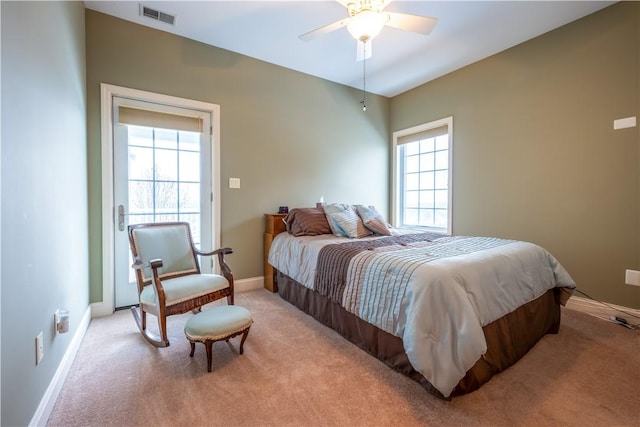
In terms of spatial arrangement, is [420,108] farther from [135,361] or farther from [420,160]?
[135,361]

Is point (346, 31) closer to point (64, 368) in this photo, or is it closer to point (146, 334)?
point (146, 334)

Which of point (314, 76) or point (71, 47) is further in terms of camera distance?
point (314, 76)

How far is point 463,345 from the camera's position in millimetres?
1360

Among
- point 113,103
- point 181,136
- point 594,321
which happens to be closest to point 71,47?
point 113,103

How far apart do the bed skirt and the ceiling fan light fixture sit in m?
2.07

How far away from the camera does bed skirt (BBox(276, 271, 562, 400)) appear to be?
1592mm

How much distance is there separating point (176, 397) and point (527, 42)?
4449mm

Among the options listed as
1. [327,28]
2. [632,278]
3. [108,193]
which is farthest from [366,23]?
[632,278]

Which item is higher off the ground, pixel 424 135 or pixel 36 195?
pixel 424 135

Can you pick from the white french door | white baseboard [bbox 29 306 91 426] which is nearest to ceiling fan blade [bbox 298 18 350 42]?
the white french door

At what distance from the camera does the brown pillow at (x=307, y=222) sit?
9.84ft

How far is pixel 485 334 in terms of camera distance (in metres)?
1.62

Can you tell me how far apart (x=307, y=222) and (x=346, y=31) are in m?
2.02

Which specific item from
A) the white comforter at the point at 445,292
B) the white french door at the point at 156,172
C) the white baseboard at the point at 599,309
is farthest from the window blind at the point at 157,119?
the white baseboard at the point at 599,309
